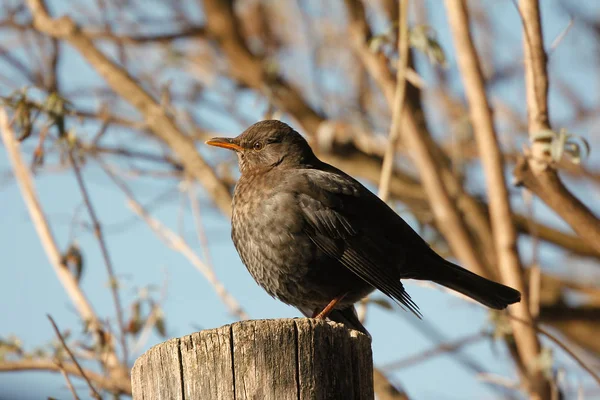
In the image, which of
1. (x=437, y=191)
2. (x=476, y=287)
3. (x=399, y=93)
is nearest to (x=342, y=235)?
(x=476, y=287)

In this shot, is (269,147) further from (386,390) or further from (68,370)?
(68,370)

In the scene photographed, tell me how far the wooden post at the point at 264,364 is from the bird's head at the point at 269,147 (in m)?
2.45

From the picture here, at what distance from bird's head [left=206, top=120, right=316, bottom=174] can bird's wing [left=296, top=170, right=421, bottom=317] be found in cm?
49

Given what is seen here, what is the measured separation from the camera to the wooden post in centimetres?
270

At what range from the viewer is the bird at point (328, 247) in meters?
4.49

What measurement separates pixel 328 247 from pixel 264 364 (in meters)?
1.83

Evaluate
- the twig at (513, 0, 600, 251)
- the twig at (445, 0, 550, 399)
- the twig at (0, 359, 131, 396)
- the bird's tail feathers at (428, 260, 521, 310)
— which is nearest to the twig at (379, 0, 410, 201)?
the twig at (445, 0, 550, 399)

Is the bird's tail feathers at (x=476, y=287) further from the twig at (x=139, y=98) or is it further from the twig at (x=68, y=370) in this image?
the twig at (x=68, y=370)

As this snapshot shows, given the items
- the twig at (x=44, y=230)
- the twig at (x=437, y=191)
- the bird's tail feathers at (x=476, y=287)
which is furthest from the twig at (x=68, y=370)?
the twig at (x=437, y=191)

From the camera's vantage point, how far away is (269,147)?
530 cm

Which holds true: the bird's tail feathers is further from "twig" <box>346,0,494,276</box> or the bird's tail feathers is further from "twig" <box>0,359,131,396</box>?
"twig" <box>0,359,131,396</box>

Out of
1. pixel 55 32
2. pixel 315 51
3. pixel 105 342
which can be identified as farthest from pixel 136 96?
pixel 315 51

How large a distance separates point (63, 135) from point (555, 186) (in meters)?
2.96

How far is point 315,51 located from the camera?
8.41m
